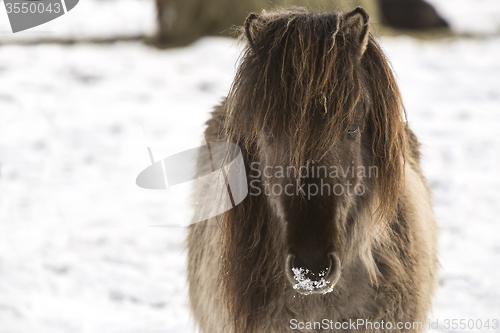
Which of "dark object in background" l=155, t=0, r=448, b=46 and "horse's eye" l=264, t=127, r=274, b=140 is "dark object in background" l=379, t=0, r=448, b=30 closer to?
"dark object in background" l=155, t=0, r=448, b=46

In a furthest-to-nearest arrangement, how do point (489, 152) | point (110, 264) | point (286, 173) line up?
point (489, 152)
point (110, 264)
point (286, 173)

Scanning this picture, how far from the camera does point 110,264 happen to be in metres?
3.84

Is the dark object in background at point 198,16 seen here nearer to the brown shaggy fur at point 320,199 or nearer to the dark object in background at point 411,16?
the dark object in background at point 411,16

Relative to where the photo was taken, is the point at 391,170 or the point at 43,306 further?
the point at 43,306

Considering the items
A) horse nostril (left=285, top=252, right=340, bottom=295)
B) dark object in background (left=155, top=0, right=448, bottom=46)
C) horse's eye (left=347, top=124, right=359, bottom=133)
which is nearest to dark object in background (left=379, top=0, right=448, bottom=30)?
dark object in background (left=155, top=0, right=448, bottom=46)

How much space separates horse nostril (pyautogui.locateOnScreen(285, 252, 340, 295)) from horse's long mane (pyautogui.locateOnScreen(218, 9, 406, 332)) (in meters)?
0.33

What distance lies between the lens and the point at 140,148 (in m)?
6.20

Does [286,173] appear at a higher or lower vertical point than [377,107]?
lower

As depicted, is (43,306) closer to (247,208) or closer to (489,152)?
(247,208)

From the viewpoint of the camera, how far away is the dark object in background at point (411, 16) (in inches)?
427

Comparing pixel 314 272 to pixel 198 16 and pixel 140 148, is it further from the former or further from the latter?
pixel 198 16

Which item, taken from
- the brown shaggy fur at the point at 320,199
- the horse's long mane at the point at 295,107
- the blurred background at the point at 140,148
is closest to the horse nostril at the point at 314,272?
the brown shaggy fur at the point at 320,199

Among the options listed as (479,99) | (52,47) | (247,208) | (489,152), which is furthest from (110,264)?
(52,47)

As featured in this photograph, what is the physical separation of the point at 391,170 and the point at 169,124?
507 centimetres
